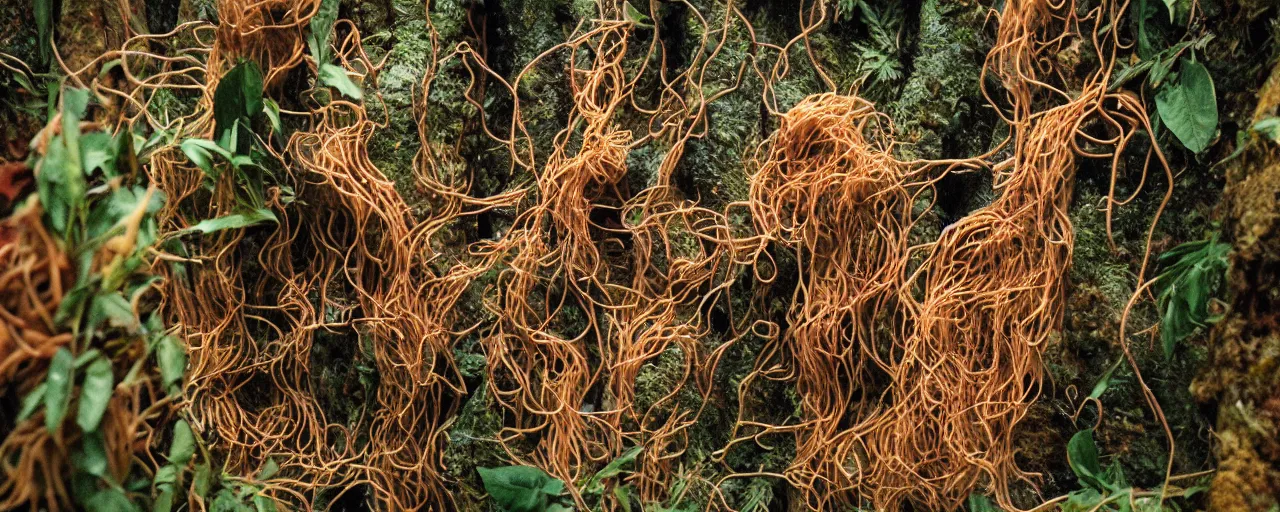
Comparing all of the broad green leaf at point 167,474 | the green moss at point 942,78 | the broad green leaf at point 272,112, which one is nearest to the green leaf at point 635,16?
the green moss at point 942,78

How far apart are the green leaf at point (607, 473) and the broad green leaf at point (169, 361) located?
0.63 m

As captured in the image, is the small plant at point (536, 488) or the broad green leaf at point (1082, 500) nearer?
the broad green leaf at point (1082, 500)

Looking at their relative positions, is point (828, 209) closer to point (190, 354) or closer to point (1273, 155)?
point (1273, 155)

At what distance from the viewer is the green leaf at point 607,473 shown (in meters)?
1.45

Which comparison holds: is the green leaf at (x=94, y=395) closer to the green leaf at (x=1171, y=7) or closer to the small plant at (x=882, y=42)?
the small plant at (x=882, y=42)

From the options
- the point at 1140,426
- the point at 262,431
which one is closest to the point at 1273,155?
the point at 1140,426

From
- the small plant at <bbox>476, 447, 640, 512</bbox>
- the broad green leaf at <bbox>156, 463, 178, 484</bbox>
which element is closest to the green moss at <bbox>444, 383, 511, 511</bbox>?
the small plant at <bbox>476, 447, 640, 512</bbox>

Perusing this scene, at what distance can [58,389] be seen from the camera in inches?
32.7

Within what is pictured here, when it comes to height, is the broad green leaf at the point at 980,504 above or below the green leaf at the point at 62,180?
below

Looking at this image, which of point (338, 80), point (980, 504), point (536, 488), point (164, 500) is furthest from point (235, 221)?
point (980, 504)

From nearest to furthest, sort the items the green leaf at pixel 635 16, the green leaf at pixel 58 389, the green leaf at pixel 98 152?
1. the green leaf at pixel 58 389
2. the green leaf at pixel 98 152
3. the green leaf at pixel 635 16

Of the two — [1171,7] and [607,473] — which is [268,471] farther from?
[1171,7]

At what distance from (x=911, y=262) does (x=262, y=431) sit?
1060 mm

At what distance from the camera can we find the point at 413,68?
158cm
